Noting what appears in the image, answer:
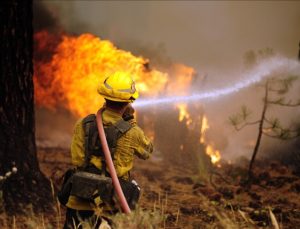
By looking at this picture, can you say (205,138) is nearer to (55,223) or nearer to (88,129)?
(55,223)

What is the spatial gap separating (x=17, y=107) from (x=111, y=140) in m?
2.54

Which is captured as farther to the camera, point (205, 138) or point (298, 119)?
point (205, 138)

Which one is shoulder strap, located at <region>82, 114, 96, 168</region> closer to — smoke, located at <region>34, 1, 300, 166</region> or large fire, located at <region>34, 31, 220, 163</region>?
large fire, located at <region>34, 31, 220, 163</region>

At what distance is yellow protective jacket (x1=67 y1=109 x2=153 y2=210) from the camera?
3344 mm

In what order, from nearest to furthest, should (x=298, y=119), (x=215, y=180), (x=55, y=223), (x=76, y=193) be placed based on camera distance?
(x=76, y=193) < (x=55, y=223) < (x=215, y=180) < (x=298, y=119)

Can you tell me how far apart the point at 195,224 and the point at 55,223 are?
185 cm

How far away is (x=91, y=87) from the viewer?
1011 centimetres

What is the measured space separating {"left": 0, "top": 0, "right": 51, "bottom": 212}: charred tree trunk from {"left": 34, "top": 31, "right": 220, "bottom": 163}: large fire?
4697 millimetres

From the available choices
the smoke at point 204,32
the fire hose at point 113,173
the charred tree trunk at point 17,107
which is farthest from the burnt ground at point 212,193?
the smoke at point 204,32

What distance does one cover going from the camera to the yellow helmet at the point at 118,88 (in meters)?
3.24

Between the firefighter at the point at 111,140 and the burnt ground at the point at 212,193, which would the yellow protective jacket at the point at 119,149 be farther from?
the burnt ground at the point at 212,193

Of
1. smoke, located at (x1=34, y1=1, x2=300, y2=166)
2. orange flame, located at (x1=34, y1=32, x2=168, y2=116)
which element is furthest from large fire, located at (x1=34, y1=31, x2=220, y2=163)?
smoke, located at (x1=34, y1=1, x2=300, y2=166)

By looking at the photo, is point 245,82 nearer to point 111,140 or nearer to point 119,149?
point 119,149

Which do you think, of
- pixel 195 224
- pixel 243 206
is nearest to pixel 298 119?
pixel 243 206
